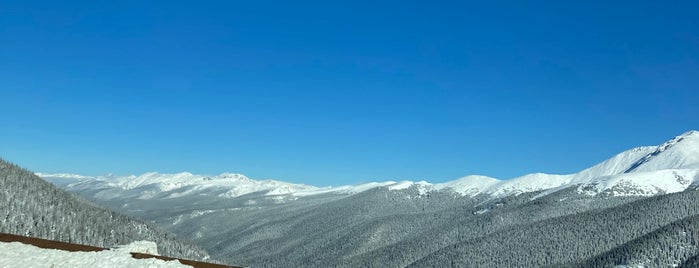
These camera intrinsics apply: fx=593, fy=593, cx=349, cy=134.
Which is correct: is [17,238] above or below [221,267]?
above

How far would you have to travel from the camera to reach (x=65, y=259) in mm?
42094

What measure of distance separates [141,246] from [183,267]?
1122 cm

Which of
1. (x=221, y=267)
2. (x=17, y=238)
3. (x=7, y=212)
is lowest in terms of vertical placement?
(x=221, y=267)

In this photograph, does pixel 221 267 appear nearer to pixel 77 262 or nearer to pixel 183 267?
pixel 183 267

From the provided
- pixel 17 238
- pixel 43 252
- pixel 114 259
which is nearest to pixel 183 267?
pixel 114 259

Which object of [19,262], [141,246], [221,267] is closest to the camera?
[19,262]

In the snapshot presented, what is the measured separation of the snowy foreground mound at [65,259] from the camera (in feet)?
136

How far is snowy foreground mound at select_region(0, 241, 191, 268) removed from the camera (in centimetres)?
4134

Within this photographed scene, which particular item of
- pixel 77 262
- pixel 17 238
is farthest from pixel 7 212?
pixel 77 262

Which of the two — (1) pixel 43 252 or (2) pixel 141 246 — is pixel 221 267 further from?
(1) pixel 43 252

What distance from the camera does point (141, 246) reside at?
171 feet

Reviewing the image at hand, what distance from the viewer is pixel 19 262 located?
135 ft

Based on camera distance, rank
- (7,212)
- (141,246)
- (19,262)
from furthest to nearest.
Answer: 1. (7,212)
2. (141,246)
3. (19,262)

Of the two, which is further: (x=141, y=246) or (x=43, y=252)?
(x=141, y=246)
